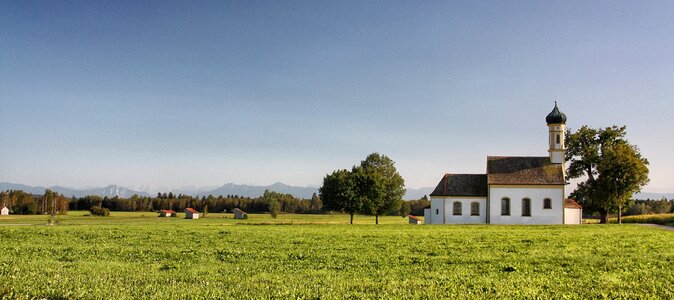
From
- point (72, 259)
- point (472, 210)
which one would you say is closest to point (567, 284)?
point (72, 259)

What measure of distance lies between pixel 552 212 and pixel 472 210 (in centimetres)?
934

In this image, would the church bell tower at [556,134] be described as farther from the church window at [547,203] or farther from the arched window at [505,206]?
the arched window at [505,206]

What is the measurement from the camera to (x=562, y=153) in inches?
2534

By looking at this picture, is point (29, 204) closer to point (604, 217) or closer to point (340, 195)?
point (340, 195)

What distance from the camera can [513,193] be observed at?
62.8 metres

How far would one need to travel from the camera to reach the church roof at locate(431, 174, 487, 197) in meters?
64.2

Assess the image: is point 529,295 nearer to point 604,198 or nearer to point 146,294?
point 146,294

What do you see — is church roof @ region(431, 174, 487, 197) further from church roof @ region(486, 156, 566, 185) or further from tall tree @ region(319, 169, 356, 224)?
tall tree @ region(319, 169, 356, 224)

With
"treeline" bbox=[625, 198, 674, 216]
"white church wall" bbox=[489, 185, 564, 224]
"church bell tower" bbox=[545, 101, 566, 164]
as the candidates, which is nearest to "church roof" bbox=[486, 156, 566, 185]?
"white church wall" bbox=[489, 185, 564, 224]

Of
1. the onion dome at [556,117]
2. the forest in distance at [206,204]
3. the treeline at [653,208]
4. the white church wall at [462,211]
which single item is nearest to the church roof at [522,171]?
the white church wall at [462,211]

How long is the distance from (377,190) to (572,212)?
79.3 ft

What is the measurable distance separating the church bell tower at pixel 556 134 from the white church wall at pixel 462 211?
34.9 feet

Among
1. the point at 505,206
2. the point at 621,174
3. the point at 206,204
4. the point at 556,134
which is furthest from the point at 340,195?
the point at 206,204

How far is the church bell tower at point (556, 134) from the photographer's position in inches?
2542
